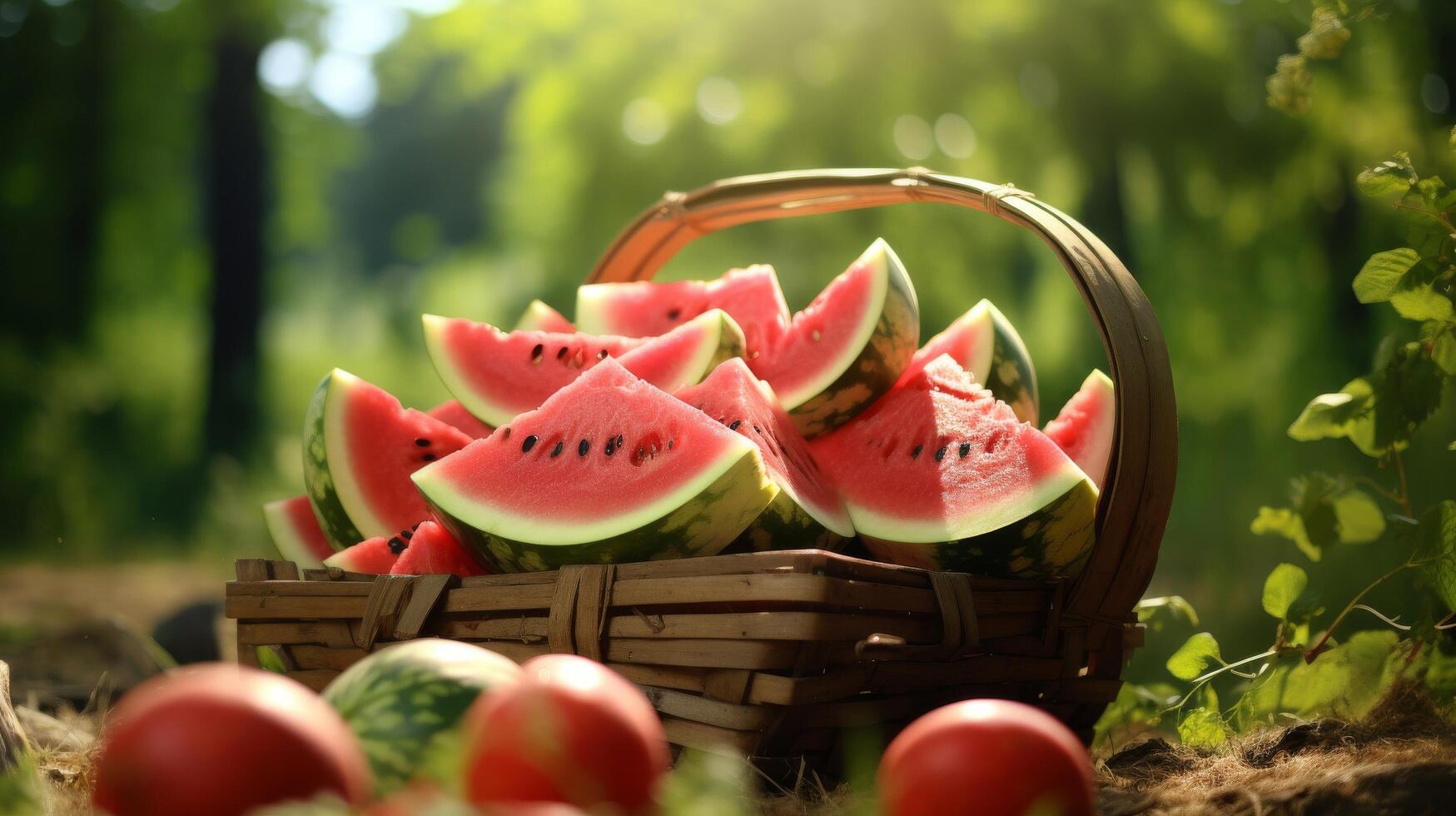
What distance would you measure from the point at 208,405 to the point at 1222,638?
7137 millimetres

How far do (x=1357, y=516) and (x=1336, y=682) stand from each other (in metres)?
0.33

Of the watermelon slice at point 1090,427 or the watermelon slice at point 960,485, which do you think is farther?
the watermelon slice at point 1090,427

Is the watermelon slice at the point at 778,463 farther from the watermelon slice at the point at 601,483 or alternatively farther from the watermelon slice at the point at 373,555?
the watermelon slice at the point at 373,555

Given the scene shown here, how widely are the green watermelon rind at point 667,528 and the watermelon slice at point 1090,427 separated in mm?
794

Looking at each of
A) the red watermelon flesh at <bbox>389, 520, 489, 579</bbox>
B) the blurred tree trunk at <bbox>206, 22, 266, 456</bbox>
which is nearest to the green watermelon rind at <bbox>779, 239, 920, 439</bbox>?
the red watermelon flesh at <bbox>389, 520, 489, 579</bbox>

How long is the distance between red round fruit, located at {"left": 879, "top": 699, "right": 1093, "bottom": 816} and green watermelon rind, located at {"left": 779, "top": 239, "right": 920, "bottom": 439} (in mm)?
1085

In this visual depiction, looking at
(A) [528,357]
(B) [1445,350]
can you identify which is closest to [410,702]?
(A) [528,357]

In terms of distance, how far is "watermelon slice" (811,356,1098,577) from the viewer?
5.67 feet

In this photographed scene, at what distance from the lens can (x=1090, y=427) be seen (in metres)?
2.16

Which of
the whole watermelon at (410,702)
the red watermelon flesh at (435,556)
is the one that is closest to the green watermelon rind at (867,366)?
the red watermelon flesh at (435,556)

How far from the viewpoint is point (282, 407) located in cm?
959

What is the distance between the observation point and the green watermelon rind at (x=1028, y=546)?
171 centimetres

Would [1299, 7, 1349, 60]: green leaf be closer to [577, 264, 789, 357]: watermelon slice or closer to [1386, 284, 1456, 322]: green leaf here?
[1386, 284, 1456, 322]: green leaf

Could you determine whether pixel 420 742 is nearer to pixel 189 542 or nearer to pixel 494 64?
pixel 494 64
